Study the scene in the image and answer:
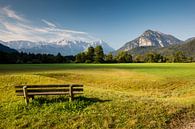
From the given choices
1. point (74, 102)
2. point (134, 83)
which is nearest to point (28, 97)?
point (74, 102)

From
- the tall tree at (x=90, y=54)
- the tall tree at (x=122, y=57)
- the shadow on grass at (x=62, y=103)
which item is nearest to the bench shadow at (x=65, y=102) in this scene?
the shadow on grass at (x=62, y=103)

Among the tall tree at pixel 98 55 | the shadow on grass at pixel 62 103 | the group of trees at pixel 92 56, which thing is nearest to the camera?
the shadow on grass at pixel 62 103

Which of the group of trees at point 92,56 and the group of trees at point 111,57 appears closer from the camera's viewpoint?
the group of trees at point 92,56

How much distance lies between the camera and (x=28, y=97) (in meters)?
22.1

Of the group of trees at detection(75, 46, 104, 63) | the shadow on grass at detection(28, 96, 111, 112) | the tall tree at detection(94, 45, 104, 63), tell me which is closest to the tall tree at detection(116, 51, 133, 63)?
the group of trees at detection(75, 46, 104, 63)

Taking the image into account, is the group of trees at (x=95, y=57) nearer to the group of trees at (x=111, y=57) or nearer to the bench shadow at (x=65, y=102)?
the group of trees at (x=111, y=57)

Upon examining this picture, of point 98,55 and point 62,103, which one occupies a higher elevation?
point 98,55

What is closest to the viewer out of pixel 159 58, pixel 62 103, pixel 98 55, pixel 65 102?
pixel 62 103

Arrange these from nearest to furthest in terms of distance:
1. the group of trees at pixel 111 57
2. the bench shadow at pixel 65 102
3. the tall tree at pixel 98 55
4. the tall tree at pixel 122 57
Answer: the bench shadow at pixel 65 102
the tall tree at pixel 98 55
the group of trees at pixel 111 57
the tall tree at pixel 122 57

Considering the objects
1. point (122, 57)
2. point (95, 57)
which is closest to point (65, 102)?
point (95, 57)

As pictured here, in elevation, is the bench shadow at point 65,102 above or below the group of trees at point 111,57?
below

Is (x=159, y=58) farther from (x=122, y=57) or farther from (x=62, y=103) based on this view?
(x=62, y=103)

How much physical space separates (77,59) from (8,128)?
148 m

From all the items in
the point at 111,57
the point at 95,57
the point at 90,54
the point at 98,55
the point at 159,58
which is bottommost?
the point at 159,58
